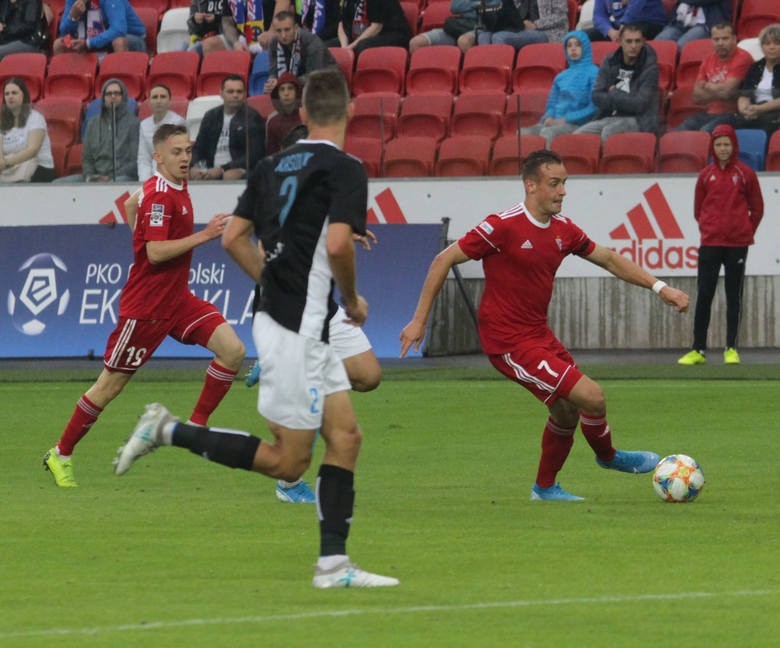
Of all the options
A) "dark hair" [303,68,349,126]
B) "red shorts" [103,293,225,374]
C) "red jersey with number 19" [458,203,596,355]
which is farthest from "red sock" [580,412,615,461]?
"dark hair" [303,68,349,126]

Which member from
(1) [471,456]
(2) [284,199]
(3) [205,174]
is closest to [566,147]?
(3) [205,174]

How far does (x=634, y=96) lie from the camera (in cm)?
1992

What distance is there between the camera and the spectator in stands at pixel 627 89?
19891mm

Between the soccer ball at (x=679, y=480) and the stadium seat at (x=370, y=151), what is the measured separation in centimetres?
1149

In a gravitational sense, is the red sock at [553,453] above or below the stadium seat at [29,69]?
below

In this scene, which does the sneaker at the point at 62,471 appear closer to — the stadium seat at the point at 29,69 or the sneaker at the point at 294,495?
the sneaker at the point at 294,495

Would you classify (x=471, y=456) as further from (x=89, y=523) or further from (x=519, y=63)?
(x=519, y=63)

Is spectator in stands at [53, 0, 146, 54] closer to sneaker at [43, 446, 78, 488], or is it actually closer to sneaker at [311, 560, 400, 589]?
sneaker at [43, 446, 78, 488]

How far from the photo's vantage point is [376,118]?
69.2 ft

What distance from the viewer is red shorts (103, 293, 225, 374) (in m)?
11.2

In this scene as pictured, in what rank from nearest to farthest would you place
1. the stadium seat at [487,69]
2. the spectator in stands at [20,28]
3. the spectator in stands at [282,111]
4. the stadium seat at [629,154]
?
the spectator in stands at [282,111] → the stadium seat at [629,154] → the stadium seat at [487,69] → the spectator in stands at [20,28]

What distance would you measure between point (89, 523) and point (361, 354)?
1.94 meters

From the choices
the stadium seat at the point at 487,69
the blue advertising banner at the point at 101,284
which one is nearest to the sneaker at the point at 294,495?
the blue advertising banner at the point at 101,284

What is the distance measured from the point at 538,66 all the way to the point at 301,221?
15173 mm
